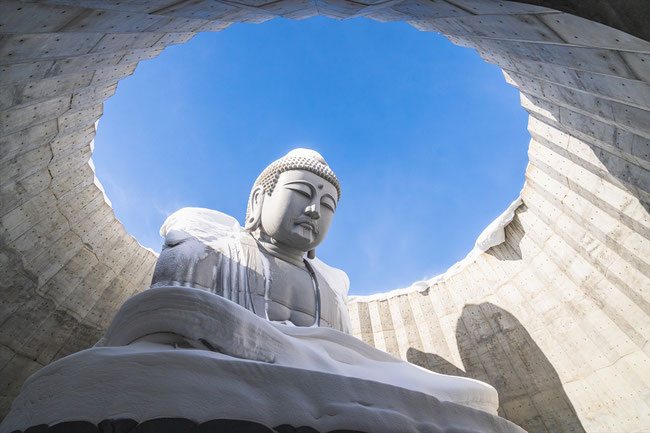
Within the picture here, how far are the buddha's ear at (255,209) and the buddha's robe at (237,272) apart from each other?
11cm

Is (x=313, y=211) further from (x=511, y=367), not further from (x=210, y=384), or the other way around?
(x=511, y=367)

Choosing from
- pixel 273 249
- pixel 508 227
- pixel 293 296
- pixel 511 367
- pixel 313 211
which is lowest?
pixel 293 296

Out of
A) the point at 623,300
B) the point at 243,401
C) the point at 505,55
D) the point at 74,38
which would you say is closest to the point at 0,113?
the point at 74,38

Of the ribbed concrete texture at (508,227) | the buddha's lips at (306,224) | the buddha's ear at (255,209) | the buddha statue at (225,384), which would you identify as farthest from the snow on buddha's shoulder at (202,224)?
the buddha statue at (225,384)

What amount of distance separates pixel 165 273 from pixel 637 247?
13.7ft

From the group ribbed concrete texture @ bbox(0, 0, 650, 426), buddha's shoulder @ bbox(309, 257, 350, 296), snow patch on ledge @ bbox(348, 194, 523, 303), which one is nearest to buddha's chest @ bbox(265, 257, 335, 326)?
buddha's shoulder @ bbox(309, 257, 350, 296)

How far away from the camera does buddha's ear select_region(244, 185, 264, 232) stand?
420 cm

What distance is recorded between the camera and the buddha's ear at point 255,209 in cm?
420

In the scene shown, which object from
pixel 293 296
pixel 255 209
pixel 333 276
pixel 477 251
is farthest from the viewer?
pixel 477 251

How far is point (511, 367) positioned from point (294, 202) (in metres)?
3.40

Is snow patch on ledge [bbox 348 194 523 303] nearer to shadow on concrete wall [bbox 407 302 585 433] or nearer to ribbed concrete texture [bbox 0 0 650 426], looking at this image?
ribbed concrete texture [bbox 0 0 650 426]

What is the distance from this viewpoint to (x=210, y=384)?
147cm

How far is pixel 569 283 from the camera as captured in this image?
4.56 metres

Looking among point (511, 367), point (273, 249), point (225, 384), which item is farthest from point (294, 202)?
point (511, 367)
